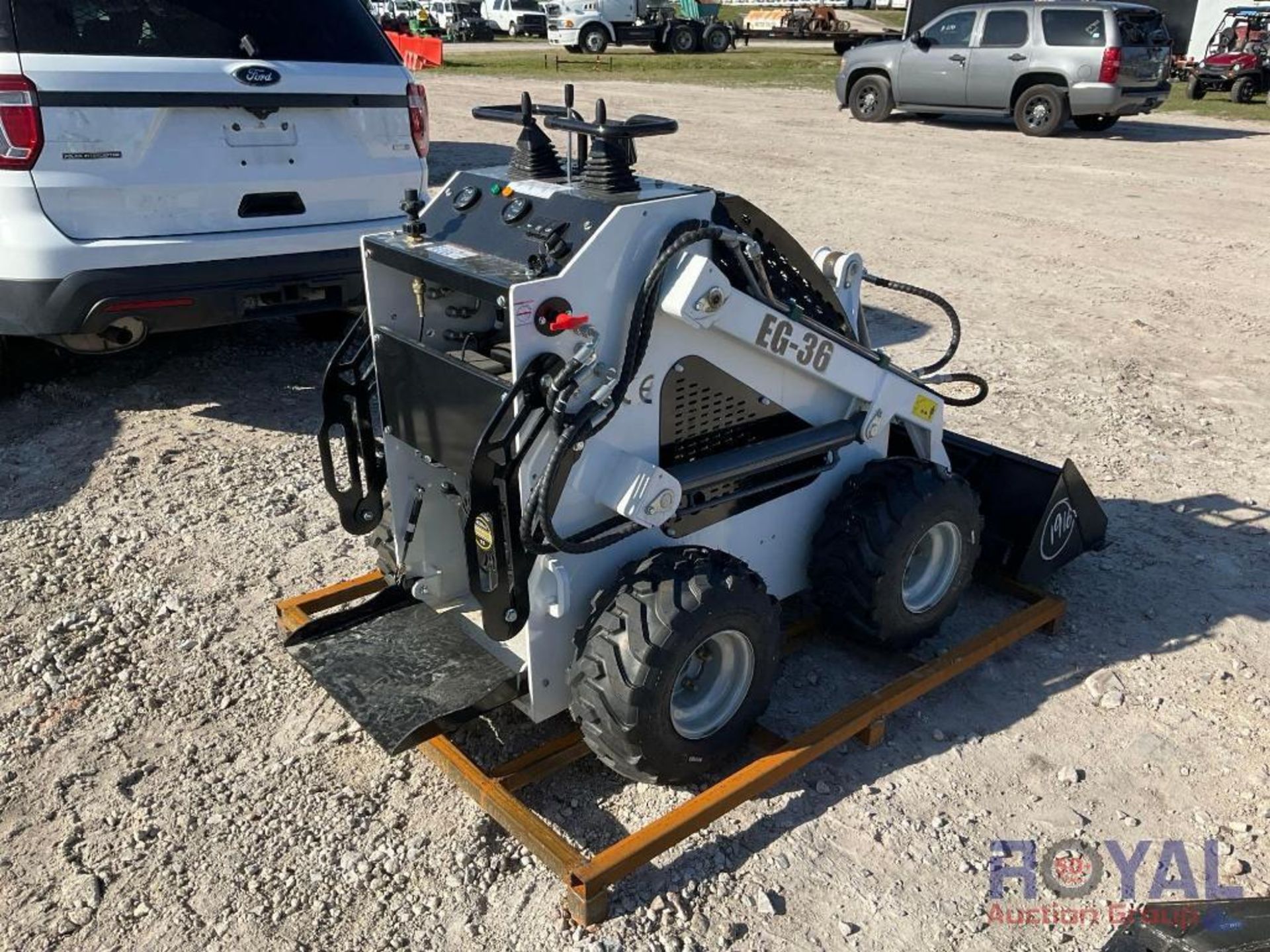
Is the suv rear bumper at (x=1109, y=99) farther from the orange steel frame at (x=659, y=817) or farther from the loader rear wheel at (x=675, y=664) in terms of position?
the loader rear wheel at (x=675, y=664)

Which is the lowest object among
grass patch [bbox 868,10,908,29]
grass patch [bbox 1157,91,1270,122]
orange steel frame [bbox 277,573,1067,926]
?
grass patch [bbox 868,10,908,29]

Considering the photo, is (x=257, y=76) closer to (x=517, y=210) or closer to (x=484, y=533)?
(x=517, y=210)

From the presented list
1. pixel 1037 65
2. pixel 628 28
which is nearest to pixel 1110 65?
pixel 1037 65

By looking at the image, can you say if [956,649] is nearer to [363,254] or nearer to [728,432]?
[728,432]

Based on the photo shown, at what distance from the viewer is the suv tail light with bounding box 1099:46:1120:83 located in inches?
598

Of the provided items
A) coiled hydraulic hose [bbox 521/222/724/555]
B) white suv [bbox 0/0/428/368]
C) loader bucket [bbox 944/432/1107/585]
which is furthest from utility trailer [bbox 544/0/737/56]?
coiled hydraulic hose [bbox 521/222/724/555]

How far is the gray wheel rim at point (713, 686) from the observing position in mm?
3088

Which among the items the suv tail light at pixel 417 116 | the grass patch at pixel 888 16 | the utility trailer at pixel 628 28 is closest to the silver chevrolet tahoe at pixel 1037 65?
the suv tail light at pixel 417 116

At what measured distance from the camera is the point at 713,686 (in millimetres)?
3168

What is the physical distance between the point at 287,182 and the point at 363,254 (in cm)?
213

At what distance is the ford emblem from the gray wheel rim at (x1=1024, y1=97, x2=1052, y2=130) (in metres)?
14.1

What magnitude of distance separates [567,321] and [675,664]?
935 mm

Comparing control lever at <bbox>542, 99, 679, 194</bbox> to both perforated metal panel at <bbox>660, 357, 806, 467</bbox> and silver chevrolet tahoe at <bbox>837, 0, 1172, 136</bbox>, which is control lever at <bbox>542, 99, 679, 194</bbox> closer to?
perforated metal panel at <bbox>660, 357, 806, 467</bbox>

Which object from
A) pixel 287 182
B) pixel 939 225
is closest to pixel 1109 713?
pixel 287 182
